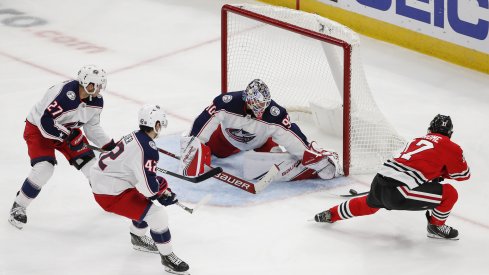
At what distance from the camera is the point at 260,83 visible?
18.6 ft

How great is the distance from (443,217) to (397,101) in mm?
2063

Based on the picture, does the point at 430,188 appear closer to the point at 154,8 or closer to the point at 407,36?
the point at 407,36

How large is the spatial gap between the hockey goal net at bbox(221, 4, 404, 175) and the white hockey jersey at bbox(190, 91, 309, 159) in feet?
1.03

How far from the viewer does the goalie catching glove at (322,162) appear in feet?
19.2

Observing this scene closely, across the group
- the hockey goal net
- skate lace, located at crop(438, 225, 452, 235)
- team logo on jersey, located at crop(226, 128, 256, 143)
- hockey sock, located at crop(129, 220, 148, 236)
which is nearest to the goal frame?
the hockey goal net

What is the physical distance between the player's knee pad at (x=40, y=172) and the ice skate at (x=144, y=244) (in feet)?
1.79

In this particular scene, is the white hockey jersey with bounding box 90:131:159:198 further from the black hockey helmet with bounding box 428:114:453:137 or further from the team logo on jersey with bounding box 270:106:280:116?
the black hockey helmet with bounding box 428:114:453:137

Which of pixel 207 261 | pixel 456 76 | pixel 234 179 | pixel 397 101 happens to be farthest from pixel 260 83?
pixel 456 76

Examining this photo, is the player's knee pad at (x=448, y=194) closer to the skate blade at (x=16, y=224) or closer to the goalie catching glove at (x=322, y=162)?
the goalie catching glove at (x=322, y=162)

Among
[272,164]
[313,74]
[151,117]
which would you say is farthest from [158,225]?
[313,74]

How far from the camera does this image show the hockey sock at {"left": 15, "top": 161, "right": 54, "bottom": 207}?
5.26 meters

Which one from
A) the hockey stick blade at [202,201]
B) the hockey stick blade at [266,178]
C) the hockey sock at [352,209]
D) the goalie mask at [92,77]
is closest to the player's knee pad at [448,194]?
the hockey sock at [352,209]

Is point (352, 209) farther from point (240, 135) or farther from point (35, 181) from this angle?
point (35, 181)

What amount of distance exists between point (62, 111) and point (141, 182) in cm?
72
